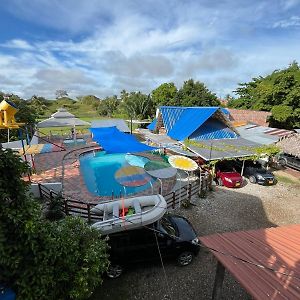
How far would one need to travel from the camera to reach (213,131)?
2136 centimetres

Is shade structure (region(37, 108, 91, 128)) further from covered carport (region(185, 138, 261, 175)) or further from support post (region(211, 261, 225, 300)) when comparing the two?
support post (region(211, 261, 225, 300))

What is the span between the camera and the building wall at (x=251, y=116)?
30764mm

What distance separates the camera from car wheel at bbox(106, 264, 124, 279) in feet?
25.4

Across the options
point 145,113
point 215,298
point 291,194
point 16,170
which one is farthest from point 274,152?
point 145,113

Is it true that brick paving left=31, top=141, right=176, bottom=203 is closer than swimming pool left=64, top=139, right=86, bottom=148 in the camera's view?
Yes

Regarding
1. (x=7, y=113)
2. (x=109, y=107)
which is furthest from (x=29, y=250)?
(x=109, y=107)

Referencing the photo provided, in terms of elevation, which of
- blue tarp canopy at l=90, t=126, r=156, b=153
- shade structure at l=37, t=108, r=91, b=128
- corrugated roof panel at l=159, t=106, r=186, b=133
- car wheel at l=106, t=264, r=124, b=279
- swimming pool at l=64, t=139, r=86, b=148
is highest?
corrugated roof panel at l=159, t=106, r=186, b=133

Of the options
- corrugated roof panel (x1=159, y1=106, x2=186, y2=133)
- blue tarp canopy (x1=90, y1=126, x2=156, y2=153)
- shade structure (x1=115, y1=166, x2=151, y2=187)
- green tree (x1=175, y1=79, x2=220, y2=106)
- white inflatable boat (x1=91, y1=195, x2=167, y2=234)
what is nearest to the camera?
white inflatable boat (x1=91, y1=195, x2=167, y2=234)

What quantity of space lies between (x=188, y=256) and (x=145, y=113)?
49328 millimetres

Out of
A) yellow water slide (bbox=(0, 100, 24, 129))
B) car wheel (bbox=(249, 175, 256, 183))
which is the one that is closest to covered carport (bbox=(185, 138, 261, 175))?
car wheel (bbox=(249, 175, 256, 183))

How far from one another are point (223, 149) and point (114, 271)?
42.3 ft

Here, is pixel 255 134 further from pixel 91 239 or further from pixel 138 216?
pixel 91 239

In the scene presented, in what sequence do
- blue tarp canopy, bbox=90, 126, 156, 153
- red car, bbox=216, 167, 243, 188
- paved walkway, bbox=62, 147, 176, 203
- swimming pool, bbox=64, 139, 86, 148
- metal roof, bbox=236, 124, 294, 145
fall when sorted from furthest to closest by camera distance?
swimming pool, bbox=64, 139, 86, 148, metal roof, bbox=236, 124, 294, 145, red car, bbox=216, 167, 243, 188, blue tarp canopy, bbox=90, 126, 156, 153, paved walkway, bbox=62, 147, 176, 203

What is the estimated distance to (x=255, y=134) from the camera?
23.9 m
